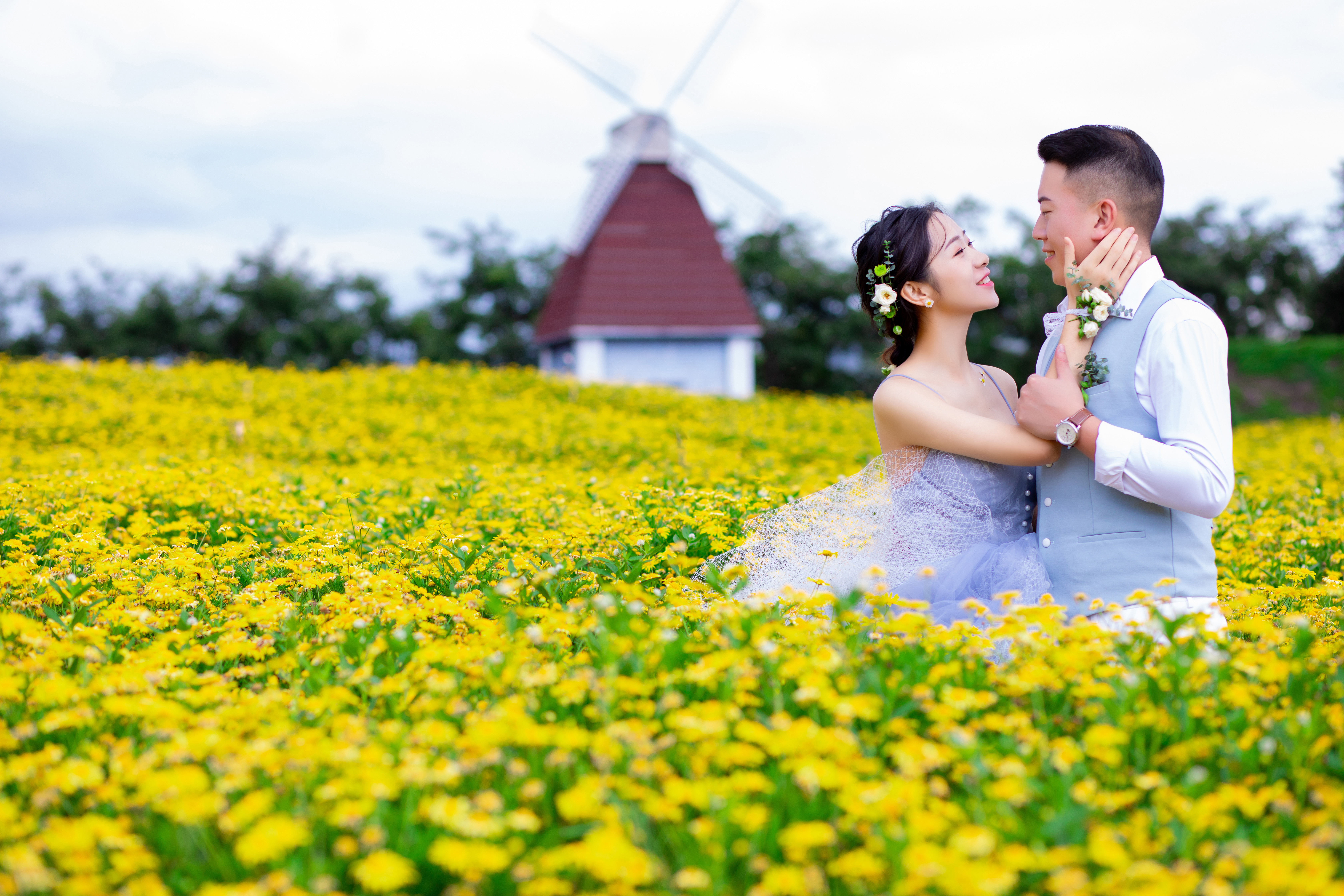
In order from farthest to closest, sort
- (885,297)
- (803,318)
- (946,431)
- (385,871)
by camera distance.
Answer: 1. (803,318)
2. (885,297)
3. (946,431)
4. (385,871)

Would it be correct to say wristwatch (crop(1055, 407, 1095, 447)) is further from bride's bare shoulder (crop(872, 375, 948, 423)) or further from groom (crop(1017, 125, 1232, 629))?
bride's bare shoulder (crop(872, 375, 948, 423))

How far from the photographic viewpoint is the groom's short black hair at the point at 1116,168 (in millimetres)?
3510

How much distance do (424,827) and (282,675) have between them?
127 cm

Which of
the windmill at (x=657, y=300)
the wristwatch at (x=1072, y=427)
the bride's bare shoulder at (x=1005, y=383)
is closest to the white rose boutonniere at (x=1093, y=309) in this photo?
the wristwatch at (x=1072, y=427)

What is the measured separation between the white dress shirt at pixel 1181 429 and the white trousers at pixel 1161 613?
12.7 inches

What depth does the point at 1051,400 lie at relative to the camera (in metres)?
3.40

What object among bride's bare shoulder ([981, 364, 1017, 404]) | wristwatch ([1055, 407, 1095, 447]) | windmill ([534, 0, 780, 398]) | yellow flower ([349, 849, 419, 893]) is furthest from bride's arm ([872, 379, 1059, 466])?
windmill ([534, 0, 780, 398])

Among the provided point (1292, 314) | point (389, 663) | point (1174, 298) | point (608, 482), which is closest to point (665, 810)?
point (389, 663)

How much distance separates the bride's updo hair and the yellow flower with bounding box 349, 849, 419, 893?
2.80 meters

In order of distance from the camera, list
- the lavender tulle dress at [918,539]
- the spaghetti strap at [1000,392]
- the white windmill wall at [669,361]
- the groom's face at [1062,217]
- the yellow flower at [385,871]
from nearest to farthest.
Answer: the yellow flower at [385,871] → the groom's face at [1062,217] → the lavender tulle dress at [918,539] → the spaghetti strap at [1000,392] → the white windmill wall at [669,361]

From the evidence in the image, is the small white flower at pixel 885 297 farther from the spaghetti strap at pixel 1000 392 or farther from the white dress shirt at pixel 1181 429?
the white dress shirt at pixel 1181 429

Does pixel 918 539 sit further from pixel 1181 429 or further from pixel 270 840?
pixel 270 840

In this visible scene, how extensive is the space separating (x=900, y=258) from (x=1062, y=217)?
26.6 inches

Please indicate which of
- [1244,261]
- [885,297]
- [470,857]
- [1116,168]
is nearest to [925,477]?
[885,297]
